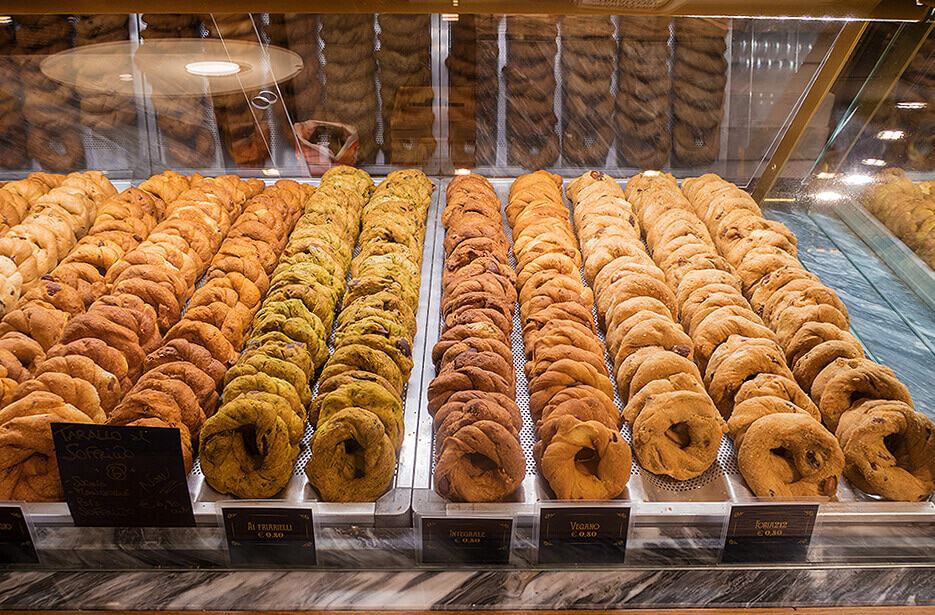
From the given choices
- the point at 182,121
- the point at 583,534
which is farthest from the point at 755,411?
the point at 182,121

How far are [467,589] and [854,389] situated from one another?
144 cm

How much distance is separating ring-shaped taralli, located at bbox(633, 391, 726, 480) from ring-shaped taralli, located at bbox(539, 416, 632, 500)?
14cm

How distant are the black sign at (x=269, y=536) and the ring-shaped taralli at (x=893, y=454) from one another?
5.49 ft

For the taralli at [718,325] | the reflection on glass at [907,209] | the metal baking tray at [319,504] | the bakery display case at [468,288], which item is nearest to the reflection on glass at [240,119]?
the bakery display case at [468,288]

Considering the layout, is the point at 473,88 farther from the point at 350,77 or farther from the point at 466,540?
the point at 466,540

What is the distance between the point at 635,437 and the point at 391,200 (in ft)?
6.34

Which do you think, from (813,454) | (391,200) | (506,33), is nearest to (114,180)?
(391,200)

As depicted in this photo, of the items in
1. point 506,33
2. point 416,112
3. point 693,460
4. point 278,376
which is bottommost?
point 693,460

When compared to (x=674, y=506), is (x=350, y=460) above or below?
above

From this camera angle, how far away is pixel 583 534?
2.23 m

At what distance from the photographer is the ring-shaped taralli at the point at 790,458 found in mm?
2367

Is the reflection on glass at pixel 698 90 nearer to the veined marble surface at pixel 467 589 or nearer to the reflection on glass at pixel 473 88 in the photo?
the reflection on glass at pixel 473 88

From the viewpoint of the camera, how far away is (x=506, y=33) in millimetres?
3963

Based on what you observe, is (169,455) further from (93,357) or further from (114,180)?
(114,180)
